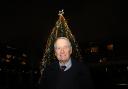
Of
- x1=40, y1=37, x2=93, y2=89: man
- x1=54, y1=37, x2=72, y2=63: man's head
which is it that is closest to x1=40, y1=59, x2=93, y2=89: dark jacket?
x1=40, y1=37, x2=93, y2=89: man

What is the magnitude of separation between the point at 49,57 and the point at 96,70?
12.2ft

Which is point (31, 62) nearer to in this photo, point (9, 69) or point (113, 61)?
point (9, 69)

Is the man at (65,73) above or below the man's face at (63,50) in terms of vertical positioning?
below

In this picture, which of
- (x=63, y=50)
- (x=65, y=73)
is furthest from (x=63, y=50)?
(x=65, y=73)

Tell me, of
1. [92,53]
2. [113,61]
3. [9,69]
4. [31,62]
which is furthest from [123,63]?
[31,62]

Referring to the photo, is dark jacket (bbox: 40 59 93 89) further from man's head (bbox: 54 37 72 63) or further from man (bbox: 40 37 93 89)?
man's head (bbox: 54 37 72 63)

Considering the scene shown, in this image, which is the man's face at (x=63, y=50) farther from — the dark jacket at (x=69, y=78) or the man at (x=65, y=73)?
the dark jacket at (x=69, y=78)

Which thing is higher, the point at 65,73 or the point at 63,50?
the point at 63,50

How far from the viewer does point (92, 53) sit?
8164 millimetres

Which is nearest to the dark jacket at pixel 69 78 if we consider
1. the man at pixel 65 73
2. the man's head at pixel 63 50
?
the man at pixel 65 73

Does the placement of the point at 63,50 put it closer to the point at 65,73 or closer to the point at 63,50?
the point at 63,50

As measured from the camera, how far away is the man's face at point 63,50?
3.29 m

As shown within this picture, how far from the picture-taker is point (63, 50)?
10.8 ft

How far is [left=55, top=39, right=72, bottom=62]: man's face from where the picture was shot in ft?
10.8
